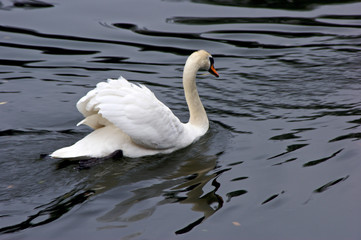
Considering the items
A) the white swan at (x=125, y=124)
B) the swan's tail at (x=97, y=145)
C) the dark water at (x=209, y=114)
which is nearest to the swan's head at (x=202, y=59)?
the dark water at (x=209, y=114)

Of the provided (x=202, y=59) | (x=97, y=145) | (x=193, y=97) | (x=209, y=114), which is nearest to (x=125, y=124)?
(x=97, y=145)

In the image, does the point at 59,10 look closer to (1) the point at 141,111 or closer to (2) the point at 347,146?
(1) the point at 141,111

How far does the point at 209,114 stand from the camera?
9336mm

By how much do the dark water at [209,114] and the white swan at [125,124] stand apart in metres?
0.18

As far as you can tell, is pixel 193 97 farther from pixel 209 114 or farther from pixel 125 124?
pixel 125 124

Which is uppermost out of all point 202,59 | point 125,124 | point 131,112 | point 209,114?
point 202,59

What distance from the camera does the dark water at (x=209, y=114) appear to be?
238 inches

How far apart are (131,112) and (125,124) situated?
0.16m

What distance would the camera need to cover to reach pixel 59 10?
14539 millimetres

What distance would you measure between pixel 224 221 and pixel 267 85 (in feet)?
15.5

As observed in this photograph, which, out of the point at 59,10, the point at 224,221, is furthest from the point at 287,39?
the point at 224,221

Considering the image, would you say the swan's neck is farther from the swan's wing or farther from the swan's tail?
the swan's tail

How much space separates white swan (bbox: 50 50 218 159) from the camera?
7250 mm

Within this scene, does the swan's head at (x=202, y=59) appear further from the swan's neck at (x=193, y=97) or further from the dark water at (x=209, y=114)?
the dark water at (x=209, y=114)
